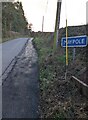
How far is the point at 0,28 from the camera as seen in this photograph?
5969 cm

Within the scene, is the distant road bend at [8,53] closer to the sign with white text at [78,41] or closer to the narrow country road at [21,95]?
the narrow country road at [21,95]

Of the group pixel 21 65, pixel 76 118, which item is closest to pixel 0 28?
pixel 21 65

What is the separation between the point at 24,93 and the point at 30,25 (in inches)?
4306

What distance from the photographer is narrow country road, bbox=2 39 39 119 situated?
→ 7681 mm

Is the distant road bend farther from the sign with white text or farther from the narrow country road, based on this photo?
the sign with white text

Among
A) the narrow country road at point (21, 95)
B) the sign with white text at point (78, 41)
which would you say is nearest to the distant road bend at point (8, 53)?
the narrow country road at point (21, 95)

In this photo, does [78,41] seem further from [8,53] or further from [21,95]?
[8,53]

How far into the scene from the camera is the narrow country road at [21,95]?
7681mm

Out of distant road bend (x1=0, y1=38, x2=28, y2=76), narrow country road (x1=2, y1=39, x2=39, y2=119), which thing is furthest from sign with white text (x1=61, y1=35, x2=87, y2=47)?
distant road bend (x1=0, y1=38, x2=28, y2=76)

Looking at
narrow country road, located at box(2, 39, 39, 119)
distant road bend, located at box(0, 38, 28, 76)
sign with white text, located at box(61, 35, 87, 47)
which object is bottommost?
narrow country road, located at box(2, 39, 39, 119)

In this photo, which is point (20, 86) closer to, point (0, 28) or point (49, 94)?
point (49, 94)

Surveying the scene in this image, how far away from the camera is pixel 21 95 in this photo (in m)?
9.20

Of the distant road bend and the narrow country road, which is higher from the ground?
the distant road bend

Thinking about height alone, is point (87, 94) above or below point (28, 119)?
above
